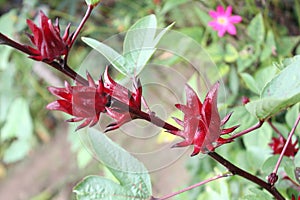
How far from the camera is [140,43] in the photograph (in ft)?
1.89

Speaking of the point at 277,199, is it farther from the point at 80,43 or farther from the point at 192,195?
the point at 80,43

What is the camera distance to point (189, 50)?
1160 millimetres

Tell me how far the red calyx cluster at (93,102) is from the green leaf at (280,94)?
0.11 metres

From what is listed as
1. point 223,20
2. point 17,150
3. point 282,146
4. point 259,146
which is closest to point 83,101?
point 282,146

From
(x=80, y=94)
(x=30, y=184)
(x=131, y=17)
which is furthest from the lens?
(x=30, y=184)

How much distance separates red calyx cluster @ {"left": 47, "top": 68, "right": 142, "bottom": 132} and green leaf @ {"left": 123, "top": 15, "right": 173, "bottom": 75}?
→ 10cm

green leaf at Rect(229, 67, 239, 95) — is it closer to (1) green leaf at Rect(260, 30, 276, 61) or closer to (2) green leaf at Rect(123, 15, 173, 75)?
(1) green leaf at Rect(260, 30, 276, 61)

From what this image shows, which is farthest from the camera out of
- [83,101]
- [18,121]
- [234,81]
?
[18,121]

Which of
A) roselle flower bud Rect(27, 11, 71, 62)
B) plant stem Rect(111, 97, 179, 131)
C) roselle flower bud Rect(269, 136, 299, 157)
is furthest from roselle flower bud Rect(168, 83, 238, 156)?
roselle flower bud Rect(269, 136, 299, 157)

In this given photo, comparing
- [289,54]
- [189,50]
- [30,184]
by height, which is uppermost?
[289,54]

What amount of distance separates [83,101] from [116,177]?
17 centimetres

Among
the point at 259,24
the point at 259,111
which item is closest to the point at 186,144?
the point at 259,111

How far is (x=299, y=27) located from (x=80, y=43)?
38.4 inches

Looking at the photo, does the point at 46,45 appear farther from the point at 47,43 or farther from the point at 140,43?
the point at 140,43
